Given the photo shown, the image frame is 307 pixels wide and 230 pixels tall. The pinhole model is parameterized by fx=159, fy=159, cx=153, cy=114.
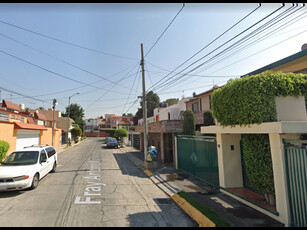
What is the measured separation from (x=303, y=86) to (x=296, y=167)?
2.54m

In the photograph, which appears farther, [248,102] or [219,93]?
[219,93]

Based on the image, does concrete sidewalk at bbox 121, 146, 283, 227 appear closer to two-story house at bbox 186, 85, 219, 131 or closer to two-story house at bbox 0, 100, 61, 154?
two-story house at bbox 186, 85, 219, 131

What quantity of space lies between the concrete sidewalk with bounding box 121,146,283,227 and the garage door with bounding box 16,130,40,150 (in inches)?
555

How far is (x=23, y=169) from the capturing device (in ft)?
21.4

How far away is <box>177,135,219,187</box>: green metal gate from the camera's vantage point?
701 cm

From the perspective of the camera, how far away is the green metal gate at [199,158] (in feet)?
23.0

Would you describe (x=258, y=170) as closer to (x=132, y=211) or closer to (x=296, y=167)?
(x=296, y=167)

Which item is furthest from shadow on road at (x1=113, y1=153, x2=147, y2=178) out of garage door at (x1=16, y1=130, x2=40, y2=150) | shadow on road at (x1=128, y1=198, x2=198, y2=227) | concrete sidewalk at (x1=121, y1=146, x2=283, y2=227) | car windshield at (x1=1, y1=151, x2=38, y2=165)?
garage door at (x1=16, y1=130, x2=40, y2=150)

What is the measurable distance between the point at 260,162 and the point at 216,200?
214 centimetres

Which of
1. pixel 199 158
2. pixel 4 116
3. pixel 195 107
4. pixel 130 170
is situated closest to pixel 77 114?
pixel 4 116

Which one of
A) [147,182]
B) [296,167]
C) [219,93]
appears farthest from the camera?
[147,182]

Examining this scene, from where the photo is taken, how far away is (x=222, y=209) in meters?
4.97

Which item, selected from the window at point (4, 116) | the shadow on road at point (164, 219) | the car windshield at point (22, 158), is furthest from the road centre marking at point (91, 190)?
the window at point (4, 116)

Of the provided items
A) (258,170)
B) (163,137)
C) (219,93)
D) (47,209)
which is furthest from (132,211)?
(163,137)
